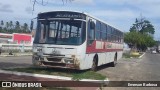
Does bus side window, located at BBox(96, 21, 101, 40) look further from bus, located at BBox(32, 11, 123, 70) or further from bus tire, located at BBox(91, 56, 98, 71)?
bus, located at BBox(32, 11, 123, 70)

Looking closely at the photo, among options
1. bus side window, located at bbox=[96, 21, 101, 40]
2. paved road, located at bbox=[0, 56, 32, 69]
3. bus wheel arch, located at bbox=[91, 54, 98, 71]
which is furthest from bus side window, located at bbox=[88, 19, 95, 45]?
paved road, located at bbox=[0, 56, 32, 69]

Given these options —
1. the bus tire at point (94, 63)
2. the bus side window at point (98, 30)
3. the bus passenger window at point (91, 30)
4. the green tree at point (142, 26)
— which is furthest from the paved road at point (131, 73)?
the green tree at point (142, 26)

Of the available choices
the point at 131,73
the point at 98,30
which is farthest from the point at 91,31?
the point at 131,73

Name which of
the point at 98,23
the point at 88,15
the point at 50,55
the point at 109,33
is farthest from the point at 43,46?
the point at 109,33

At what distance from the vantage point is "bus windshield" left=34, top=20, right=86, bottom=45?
16922mm

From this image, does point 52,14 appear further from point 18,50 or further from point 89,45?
point 18,50

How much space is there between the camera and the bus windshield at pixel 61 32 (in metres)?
16.9

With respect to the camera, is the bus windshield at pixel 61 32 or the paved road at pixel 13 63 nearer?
the bus windshield at pixel 61 32

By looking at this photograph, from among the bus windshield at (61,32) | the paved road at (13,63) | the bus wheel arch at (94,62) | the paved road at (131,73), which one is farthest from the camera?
the paved road at (13,63)

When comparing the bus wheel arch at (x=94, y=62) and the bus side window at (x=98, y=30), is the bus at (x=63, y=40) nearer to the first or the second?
the bus wheel arch at (x=94, y=62)

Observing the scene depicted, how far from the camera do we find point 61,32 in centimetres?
1708

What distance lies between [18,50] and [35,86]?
3475 centimetres

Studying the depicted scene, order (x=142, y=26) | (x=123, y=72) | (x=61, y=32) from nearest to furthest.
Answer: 1. (x=61, y=32)
2. (x=123, y=72)
3. (x=142, y=26)

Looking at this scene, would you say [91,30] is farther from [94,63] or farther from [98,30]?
[94,63]
